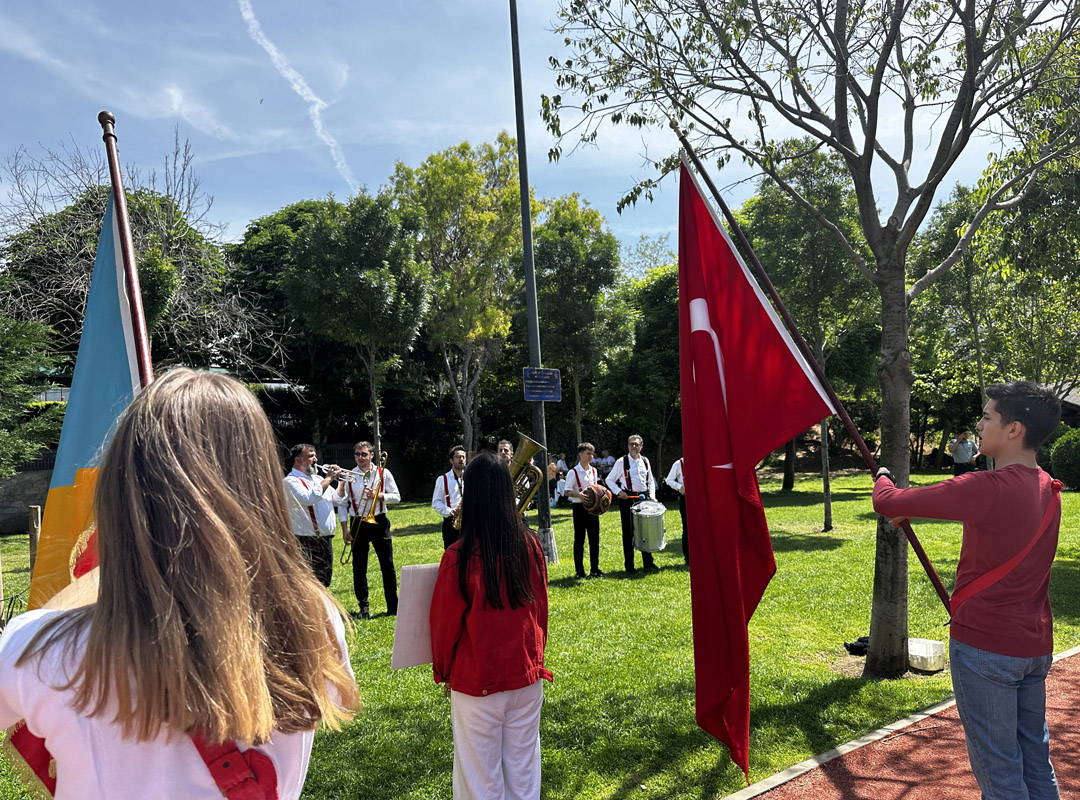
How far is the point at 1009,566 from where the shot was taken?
331 cm

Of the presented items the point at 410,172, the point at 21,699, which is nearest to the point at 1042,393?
the point at 21,699

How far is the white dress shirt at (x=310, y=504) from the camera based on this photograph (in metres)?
8.56

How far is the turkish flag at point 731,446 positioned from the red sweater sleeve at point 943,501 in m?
0.54

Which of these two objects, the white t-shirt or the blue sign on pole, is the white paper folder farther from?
the blue sign on pole

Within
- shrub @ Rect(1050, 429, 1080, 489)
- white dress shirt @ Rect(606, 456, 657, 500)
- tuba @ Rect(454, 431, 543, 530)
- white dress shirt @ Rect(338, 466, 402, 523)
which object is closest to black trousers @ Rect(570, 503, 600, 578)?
white dress shirt @ Rect(606, 456, 657, 500)

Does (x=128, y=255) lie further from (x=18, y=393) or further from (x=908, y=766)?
(x=18, y=393)

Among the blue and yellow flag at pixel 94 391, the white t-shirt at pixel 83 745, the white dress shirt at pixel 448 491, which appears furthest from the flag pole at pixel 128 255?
the white dress shirt at pixel 448 491

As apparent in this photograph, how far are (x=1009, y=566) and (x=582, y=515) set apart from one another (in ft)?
26.9

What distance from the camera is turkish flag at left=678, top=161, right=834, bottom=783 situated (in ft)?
12.4

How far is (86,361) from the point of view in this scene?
3.25 meters

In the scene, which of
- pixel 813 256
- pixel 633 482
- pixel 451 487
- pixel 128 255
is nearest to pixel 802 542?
pixel 633 482

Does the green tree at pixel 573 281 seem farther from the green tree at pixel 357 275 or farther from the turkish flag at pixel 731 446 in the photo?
the turkish flag at pixel 731 446

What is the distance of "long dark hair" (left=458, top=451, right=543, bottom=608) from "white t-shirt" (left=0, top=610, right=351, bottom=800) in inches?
94.7

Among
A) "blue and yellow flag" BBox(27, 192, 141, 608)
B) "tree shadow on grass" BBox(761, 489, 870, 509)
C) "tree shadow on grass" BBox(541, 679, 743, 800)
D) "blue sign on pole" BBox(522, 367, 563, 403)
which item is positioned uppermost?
"blue sign on pole" BBox(522, 367, 563, 403)
